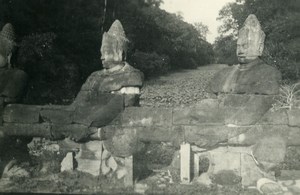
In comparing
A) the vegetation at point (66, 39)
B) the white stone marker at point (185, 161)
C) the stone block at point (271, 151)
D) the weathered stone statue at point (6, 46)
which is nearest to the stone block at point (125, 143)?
the white stone marker at point (185, 161)

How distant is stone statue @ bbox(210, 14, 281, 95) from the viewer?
673 cm

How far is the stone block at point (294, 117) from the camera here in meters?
6.62

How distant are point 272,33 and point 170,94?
288 inches

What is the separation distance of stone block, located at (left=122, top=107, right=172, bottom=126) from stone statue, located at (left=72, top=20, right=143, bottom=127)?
177 millimetres

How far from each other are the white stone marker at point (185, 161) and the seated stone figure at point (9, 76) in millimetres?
3352

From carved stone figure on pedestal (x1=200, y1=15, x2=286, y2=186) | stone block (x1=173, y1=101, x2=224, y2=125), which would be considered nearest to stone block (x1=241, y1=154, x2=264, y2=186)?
carved stone figure on pedestal (x1=200, y1=15, x2=286, y2=186)

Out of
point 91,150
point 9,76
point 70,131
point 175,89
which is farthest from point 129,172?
point 175,89

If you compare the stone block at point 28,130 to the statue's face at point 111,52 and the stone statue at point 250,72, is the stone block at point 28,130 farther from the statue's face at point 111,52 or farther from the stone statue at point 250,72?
the stone statue at point 250,72

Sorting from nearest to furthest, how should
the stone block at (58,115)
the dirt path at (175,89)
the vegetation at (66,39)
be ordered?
the stone block at (58,115), the vegetation at (66,39), the dirt path at (175,89)

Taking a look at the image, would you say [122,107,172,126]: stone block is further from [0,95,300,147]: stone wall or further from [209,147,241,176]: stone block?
[209,147,241,176]: stone block

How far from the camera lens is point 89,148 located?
7.36 meters

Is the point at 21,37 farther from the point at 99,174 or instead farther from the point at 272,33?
the point at 272,33

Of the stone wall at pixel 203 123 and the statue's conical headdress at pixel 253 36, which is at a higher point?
the statue's conical headdress at pixel 253 36

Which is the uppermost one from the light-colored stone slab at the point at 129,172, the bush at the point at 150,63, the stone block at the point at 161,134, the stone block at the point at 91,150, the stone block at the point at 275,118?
the bush at the point at 150,63
